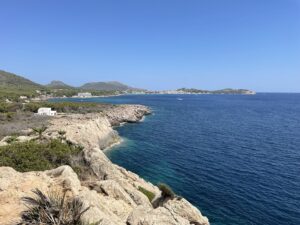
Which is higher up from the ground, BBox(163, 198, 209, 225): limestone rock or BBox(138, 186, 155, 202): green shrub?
BBox(163, 198, 209, 225): limestone rock

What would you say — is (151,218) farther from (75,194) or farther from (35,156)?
(35,156)

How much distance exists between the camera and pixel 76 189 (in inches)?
861

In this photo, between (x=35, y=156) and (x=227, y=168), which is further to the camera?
(x=227, y=168)

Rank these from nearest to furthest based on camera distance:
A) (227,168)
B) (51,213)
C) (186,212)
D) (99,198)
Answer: (51,213) → (99,198) → (186,212) → (227,168)

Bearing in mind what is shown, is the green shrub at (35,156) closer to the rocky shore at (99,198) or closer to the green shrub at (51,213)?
the rocky shore at (99,198)

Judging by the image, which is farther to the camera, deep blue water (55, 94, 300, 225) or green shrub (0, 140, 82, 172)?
deep blue water (55, 94, 300, 225)

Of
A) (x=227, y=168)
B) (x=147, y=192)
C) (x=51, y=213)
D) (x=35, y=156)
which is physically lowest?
(x=227, y=168)

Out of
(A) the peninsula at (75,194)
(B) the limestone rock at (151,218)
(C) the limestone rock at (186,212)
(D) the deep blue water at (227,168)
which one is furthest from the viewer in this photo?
(D) the deep blue water at (227,168)

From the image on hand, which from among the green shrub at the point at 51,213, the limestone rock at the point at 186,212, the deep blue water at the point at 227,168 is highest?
the green shrub at the point at 51,213

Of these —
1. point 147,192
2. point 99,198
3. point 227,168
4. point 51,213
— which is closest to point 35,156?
point 147,192

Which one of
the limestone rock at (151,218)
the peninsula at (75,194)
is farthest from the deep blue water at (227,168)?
the limestone rock at (151,218)

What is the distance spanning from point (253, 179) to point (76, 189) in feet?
109

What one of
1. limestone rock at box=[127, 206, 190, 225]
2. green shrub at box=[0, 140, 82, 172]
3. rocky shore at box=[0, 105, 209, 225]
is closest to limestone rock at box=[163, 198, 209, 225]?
rocky shore at box=[0, 105, 209, 225]

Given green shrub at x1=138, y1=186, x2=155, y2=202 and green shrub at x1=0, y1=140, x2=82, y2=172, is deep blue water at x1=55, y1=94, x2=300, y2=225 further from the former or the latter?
green shrub at x1=0, y1=140, x2=82, y2=172
